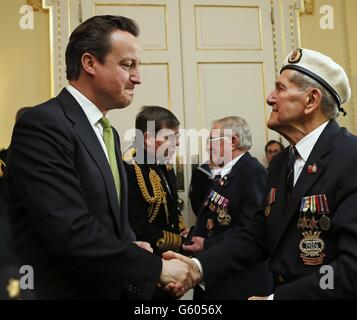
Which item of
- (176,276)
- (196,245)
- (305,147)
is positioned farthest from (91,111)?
(196,245)

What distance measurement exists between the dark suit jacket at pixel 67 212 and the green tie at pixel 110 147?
14cm

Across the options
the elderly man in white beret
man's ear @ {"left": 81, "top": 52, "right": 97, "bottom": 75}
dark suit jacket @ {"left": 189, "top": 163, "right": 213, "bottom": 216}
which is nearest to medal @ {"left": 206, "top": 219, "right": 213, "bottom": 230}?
the elderly man in white beret

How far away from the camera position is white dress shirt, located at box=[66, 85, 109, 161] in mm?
1630

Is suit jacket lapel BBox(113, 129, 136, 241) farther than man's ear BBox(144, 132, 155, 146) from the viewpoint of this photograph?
No

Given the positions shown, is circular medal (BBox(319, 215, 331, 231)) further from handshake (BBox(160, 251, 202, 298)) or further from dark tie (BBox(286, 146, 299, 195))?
handshake (BBox(160, 251, 202, 298))

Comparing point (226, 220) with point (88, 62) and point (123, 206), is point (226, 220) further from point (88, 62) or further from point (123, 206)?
point (88, 62)

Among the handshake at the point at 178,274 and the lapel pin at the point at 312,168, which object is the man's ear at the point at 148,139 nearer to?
the handshake at the point at 178,274

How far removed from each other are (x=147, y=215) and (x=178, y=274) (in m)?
1.03

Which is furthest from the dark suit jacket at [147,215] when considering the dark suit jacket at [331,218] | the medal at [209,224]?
the dark suit jacket at [331,218]

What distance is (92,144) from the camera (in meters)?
1.54

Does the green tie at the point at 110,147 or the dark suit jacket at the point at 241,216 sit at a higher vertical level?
the green tie at the point at 110,147

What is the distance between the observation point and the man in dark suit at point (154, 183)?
2.68m

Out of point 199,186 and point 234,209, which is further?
point 199,186

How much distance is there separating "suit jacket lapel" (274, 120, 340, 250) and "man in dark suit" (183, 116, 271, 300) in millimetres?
758
